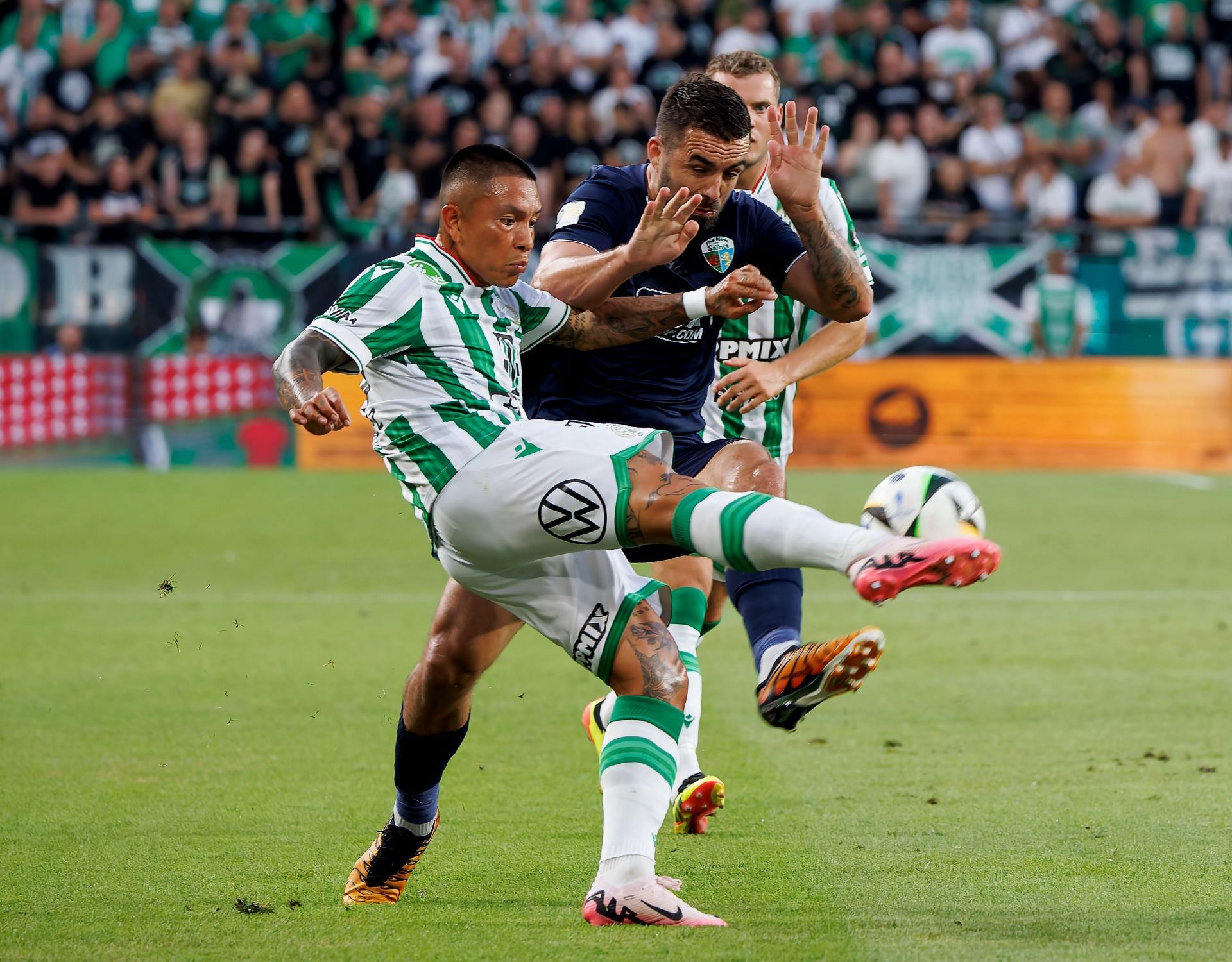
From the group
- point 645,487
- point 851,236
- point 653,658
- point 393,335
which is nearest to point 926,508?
point 645,487

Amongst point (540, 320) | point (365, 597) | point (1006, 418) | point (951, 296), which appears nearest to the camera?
point (540, 320)

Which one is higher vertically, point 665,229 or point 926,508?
point 665,229

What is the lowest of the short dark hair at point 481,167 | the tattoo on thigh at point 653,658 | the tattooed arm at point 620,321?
the tattoo on thigh at point 653,658

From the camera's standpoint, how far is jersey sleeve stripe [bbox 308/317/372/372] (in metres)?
3.89

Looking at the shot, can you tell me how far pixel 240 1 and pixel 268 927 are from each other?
1725 cm

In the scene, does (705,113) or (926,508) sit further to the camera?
(705,113)

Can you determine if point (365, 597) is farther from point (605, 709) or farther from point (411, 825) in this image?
point (411, 825)

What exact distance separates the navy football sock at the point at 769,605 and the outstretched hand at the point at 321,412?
4.94 feet

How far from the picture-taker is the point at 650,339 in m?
4.93

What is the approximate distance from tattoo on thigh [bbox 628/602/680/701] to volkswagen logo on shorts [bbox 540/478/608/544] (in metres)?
0.37

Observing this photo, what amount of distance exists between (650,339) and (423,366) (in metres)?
1.11

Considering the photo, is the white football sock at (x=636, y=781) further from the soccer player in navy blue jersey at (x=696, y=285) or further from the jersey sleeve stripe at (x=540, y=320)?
the jersey sleeve stripe at (x=540, y=320)

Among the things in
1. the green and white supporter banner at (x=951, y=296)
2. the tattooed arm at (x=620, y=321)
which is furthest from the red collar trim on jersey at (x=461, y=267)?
the green and white supporter banner at (x=951, y=296)

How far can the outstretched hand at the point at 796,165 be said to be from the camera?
4645 mm
